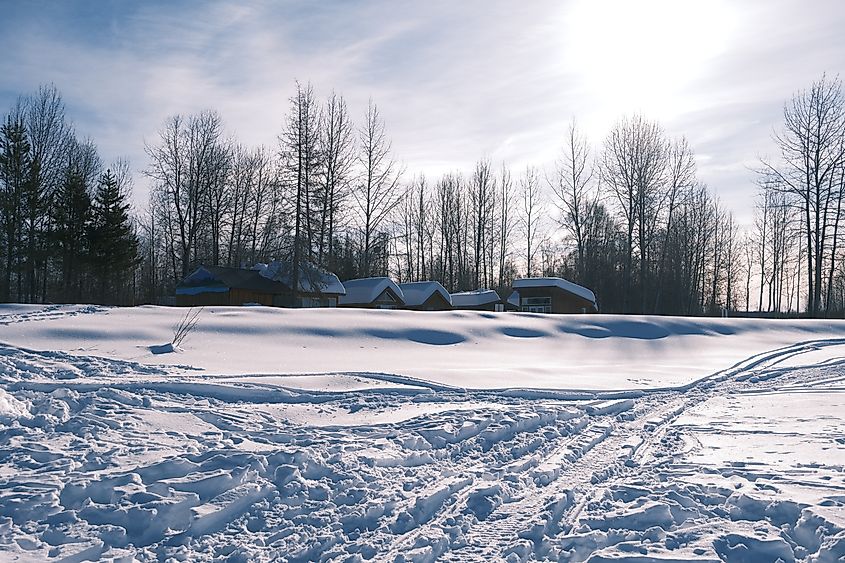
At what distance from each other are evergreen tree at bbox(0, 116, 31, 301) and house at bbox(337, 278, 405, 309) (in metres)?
16.7

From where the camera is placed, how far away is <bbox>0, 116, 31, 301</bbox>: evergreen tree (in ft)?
109

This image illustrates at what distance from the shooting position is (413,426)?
7.66 meters

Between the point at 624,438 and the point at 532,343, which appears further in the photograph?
the point at 532,343

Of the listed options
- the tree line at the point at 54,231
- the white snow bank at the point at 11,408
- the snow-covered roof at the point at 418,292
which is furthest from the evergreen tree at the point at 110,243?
the white snow bank at the point at 11,408

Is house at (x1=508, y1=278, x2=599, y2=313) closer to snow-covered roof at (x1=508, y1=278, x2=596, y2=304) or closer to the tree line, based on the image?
snow-covered roof at (x1=508, y1=278, x2=596, y2=304)

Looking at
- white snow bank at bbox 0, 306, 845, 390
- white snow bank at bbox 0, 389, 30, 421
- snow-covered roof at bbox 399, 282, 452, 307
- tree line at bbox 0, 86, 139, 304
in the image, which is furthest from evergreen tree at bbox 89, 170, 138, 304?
white snow bank at bbox 0, 389, 30, 421

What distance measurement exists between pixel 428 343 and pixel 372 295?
1971 centimetres

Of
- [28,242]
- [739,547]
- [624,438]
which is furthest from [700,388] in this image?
[28,242]

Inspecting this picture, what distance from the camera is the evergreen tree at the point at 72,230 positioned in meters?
35.2

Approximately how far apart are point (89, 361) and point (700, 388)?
1109cm

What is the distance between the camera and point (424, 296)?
40.8 metres

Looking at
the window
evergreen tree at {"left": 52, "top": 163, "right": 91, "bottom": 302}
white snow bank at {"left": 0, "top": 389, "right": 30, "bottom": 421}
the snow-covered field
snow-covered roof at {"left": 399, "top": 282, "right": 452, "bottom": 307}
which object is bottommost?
the snow-covered field

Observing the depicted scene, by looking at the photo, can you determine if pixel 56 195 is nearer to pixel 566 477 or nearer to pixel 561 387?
pixel 561 387

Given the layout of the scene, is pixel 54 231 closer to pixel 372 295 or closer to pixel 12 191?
pixel 12 191
